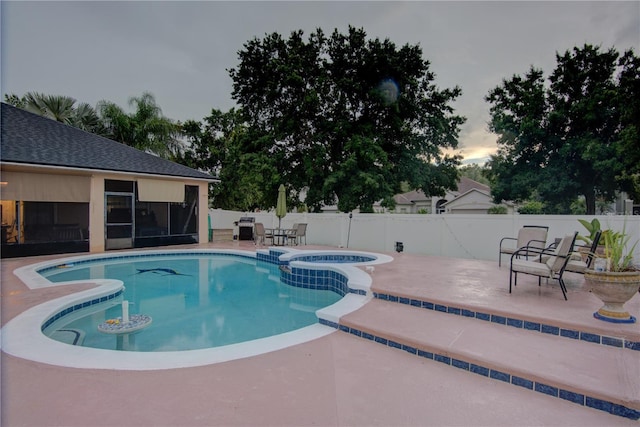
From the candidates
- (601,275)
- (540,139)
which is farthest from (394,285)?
(540,139)

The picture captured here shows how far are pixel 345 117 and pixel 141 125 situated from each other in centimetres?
1204

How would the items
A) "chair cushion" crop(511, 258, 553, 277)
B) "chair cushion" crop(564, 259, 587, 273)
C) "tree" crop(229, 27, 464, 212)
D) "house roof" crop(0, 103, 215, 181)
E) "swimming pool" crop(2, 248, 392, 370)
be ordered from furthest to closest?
"tree" crop(229, 27, 464, 212)
"house roof" crop(0, 103, 215, 181)
"chair cushion" crop(564, 259, 587, 273)
"chair cushion" crop(511, 258, 553, 277)
"swimming pool" crop(2, 248, 392, 370)

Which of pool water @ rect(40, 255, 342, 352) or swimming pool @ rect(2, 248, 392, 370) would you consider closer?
swimming pool @ rect(2, 248, 392, 370)

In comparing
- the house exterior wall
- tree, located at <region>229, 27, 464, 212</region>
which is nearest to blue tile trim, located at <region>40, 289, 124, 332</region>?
the house exterior wall

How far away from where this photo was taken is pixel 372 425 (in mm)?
2195

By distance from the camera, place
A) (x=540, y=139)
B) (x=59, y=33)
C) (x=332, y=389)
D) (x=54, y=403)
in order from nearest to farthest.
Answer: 1. (x=54, y=403)
2. (x=332, y=389)
3. (x=59, y=33)
4. (x=540, y=139)

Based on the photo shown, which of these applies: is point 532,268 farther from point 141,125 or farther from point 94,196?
point 141,125

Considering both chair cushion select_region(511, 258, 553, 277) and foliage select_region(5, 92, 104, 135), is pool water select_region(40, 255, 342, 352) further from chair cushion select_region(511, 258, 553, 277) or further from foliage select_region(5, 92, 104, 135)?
foliage select_region(5, 92, 104, 135)

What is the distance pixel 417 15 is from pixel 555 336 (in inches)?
433

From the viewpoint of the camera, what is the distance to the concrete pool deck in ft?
7.47

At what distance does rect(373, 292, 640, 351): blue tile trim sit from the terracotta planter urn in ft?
1.19

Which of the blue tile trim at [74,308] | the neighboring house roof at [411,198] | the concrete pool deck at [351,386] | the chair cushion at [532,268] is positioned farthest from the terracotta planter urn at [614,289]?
the neighboring house roof at [411,198]

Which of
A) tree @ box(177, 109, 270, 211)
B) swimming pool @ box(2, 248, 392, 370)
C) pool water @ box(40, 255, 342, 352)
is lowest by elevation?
pool water @ box(40, 255, 342, 352)

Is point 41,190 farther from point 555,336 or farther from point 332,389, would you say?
point 555,336
